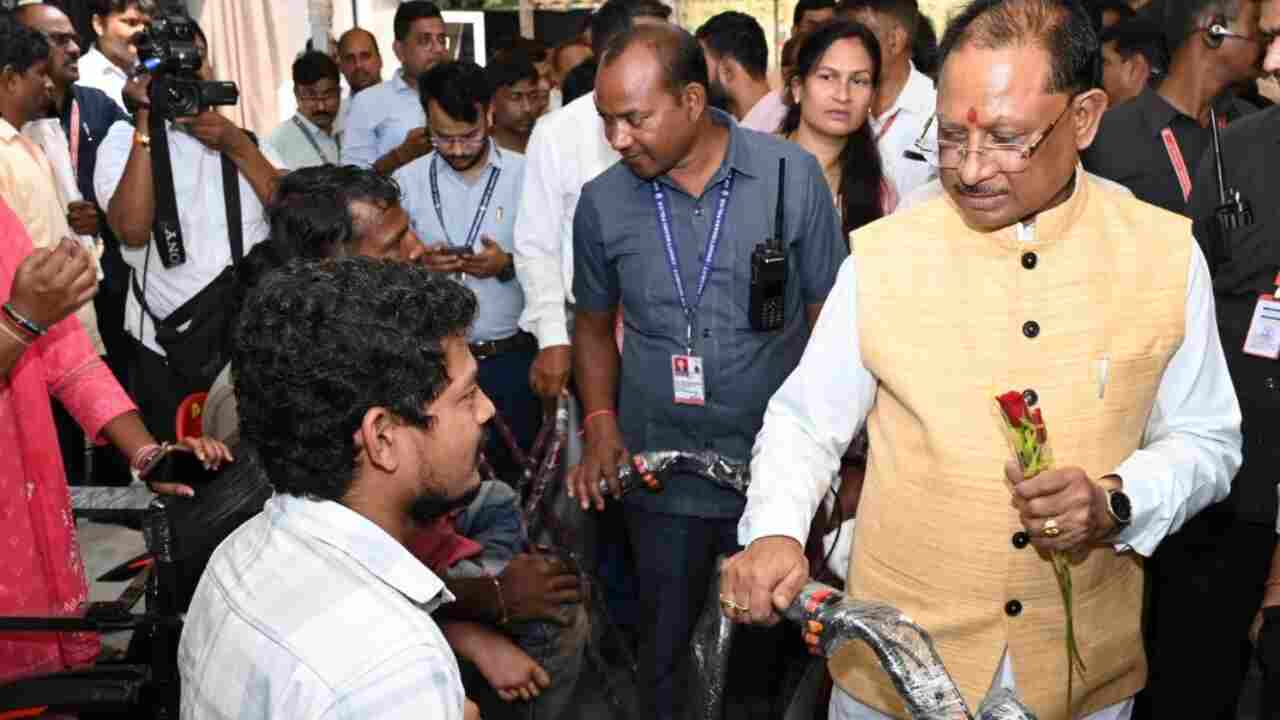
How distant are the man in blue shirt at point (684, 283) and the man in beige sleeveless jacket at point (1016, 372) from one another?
103 cm

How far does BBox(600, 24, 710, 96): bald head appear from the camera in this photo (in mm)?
3109

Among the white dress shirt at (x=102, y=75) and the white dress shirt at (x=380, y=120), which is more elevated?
the white dress shirt at (x=102, y=75)

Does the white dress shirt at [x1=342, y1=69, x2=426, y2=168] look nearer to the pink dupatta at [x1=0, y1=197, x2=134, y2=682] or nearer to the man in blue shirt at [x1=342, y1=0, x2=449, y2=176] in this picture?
the man in blue shirt at [x1=342, y1=0, x2=449, y2=176]

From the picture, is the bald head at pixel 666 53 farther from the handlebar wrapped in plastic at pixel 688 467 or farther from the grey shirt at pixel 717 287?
the handlebar wrapped in plastic at pixel 688 467

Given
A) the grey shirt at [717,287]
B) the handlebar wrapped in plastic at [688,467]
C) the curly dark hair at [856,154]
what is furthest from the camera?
the curly dark hair at [856,154]

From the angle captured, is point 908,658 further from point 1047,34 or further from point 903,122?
point 903,122

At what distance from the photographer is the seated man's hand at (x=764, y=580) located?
5.95ft

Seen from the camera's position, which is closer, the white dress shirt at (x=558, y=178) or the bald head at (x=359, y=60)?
the white dress shirt at (x=558, y=178)

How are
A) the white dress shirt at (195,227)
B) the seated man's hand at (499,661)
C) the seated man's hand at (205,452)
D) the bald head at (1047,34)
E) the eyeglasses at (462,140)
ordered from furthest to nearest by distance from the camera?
the eyeglasses at (462,140) < the white dress shirt at (195,227) < the seated man's hand at (205,452) < the seated man's hand at (499,661) < the bald head at (1047,34)

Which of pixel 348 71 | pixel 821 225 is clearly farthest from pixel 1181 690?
pixel 348 71

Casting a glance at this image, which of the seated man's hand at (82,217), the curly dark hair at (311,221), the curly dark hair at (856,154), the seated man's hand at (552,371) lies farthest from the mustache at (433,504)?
the seated man's hand at (82,217)

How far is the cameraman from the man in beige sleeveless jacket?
2.64 meters

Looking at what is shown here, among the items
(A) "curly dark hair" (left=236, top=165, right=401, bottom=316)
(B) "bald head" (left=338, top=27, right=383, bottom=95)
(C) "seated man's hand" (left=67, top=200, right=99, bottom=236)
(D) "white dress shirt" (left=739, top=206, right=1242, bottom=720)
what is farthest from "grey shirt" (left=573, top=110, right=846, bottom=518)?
(B) "bald head" (left=338, top=27, right=383, bottom=95)

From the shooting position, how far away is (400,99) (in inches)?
266
